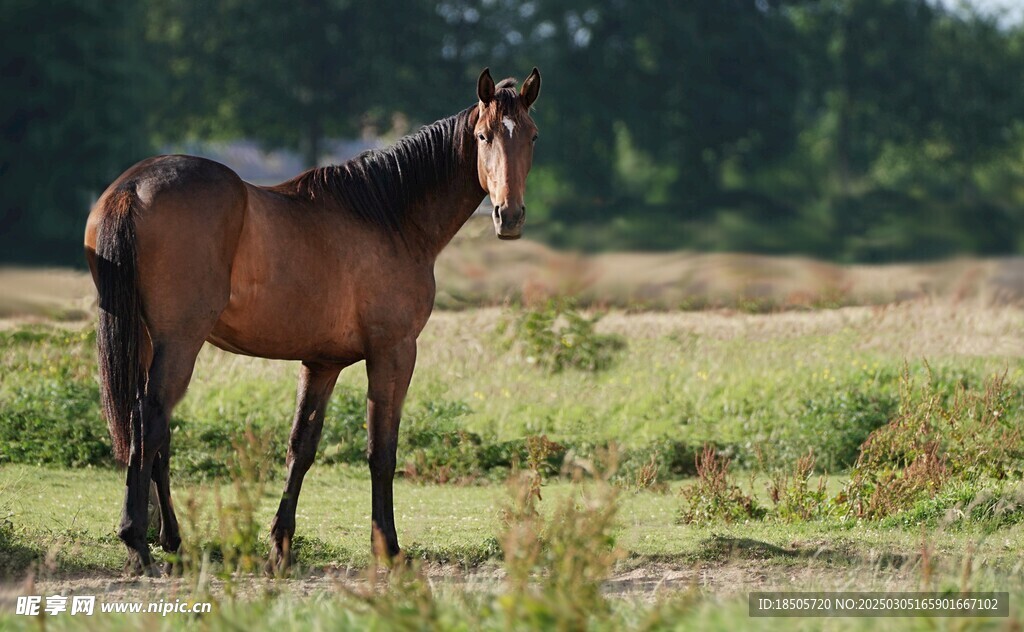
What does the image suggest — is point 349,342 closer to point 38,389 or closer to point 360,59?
point 38,389

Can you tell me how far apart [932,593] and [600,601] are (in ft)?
4.64

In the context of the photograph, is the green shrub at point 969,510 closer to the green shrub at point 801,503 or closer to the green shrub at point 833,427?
the green shrub at point 801,503

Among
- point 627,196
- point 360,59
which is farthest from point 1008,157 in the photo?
point 360,59

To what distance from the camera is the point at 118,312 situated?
619 centimetres

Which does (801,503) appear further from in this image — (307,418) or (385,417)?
(307,418)

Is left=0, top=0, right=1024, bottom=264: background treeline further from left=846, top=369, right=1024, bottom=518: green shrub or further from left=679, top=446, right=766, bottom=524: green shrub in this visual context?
left=679, top=446, right=766, bottom=524: green shrub

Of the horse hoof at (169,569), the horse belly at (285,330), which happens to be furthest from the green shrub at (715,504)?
the horse hoof at (169,569)

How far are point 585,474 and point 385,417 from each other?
11.4ft

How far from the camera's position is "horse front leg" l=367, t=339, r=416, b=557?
276 inches

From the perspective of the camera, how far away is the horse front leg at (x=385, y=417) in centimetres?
701

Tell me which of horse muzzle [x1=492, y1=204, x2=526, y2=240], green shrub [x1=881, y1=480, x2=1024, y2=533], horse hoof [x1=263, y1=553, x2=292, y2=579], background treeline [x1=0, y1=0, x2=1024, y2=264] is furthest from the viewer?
background treeline [x1=0, y1=0, x2=1024, y2=264]

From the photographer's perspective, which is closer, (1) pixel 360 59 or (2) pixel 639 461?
(2) pixel 639 461

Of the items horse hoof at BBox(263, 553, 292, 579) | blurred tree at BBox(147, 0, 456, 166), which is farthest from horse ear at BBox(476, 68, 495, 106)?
blurred tree at BBox(147, 0, 456, 166)

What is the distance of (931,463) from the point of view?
27.8 ft
